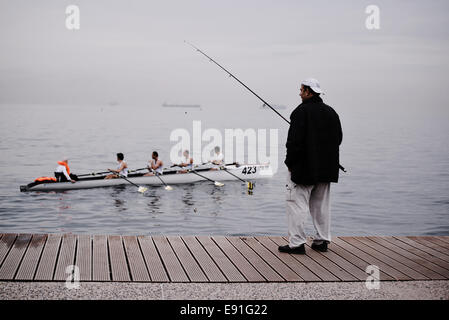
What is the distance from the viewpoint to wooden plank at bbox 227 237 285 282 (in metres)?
4.93

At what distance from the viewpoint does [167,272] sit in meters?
4.96

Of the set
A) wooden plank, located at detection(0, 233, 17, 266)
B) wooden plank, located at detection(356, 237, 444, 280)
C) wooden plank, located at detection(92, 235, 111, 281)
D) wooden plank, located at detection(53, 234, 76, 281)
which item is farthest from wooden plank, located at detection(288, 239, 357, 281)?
wooden plank, located at detection(0, 233, 17, 266)

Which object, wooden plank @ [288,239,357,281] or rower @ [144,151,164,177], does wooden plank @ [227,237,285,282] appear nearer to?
wooden plank @ [288,239,357,281]

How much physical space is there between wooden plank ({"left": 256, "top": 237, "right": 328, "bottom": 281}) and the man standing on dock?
0.17 metres

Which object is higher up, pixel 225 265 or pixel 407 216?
pixel 225 265

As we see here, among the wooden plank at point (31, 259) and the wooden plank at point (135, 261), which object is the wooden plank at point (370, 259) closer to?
the wooden plank at point (135, 261)

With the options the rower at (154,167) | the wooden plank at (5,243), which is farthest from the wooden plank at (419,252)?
the rower at (154,167)

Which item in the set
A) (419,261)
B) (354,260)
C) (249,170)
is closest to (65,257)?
(354,260)

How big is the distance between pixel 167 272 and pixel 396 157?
48.8 metres

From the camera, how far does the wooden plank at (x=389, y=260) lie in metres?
5.13

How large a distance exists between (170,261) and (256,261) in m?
0.93

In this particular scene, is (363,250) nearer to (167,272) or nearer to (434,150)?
(167,272)

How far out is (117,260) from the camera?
17.3 ft
